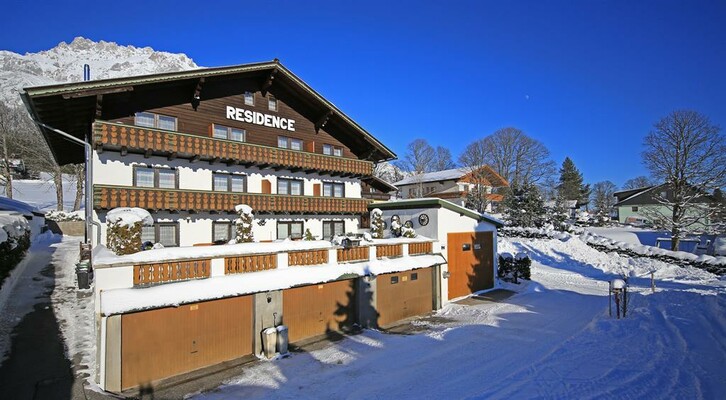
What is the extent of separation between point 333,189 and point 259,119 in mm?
7086

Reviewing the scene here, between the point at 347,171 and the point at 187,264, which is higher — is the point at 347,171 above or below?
above

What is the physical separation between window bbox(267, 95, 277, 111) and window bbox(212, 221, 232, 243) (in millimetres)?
8004

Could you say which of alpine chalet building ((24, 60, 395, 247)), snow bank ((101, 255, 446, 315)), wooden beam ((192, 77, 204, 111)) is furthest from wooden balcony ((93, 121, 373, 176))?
snow bank ((101, 255, 446, 315))

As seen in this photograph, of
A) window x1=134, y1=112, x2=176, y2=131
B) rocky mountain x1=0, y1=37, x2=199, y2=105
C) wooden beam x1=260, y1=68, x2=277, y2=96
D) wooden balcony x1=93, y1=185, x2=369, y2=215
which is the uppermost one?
rocky mountain x1=0, y1=37, x2=199, y2=105

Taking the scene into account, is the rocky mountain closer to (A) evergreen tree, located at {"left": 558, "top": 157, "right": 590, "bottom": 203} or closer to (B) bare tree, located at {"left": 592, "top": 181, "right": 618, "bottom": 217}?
(A) evergreen tree, located at {"left": 558, "top": 157, "right": 590, "bottom": 203}

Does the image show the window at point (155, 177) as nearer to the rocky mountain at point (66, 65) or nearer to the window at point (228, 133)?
the window at point (228, 133)

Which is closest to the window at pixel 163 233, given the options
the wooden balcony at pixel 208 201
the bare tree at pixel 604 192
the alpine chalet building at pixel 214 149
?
the alpine chalet building at pixel 214 149

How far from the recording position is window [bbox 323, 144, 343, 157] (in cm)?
2750

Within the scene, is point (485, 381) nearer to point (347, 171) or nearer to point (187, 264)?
point (187, 264)

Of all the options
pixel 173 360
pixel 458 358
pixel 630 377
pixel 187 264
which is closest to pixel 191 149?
pixel 187 264

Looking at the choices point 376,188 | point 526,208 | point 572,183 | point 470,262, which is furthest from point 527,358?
point 572,183

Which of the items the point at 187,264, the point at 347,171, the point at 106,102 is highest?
the point at 106,102

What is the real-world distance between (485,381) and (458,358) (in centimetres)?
215

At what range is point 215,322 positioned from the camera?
12.2 meters
